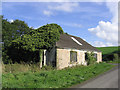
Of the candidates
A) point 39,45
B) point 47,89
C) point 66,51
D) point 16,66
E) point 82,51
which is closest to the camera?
point 47,89

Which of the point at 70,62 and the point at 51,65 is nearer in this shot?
the point at 51,65

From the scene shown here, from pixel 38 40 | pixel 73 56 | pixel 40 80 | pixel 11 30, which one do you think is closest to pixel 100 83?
pixel 40 80

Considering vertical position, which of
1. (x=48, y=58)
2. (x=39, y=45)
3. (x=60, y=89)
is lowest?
(x=60, y=89)

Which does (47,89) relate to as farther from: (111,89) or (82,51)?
(82,51)

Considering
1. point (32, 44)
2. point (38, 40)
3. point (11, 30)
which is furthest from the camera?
point (11, 30)

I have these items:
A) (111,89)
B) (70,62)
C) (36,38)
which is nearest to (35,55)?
(36,38)

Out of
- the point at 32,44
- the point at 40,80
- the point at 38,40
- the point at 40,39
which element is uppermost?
the point at 40,39

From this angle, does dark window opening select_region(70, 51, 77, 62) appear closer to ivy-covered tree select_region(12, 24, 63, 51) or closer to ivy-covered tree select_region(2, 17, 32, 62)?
ivy-covered tree select_region(12, 24, 63, 51)

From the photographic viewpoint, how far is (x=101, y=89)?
793cm

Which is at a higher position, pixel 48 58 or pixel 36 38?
pixel 36 38

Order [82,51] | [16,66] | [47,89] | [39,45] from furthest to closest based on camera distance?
[82,51], [39,45], [16,66], [47,89]

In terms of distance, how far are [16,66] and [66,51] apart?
691 cm

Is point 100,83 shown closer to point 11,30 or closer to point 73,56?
point 73,56

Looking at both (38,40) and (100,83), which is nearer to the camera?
(100,83)
